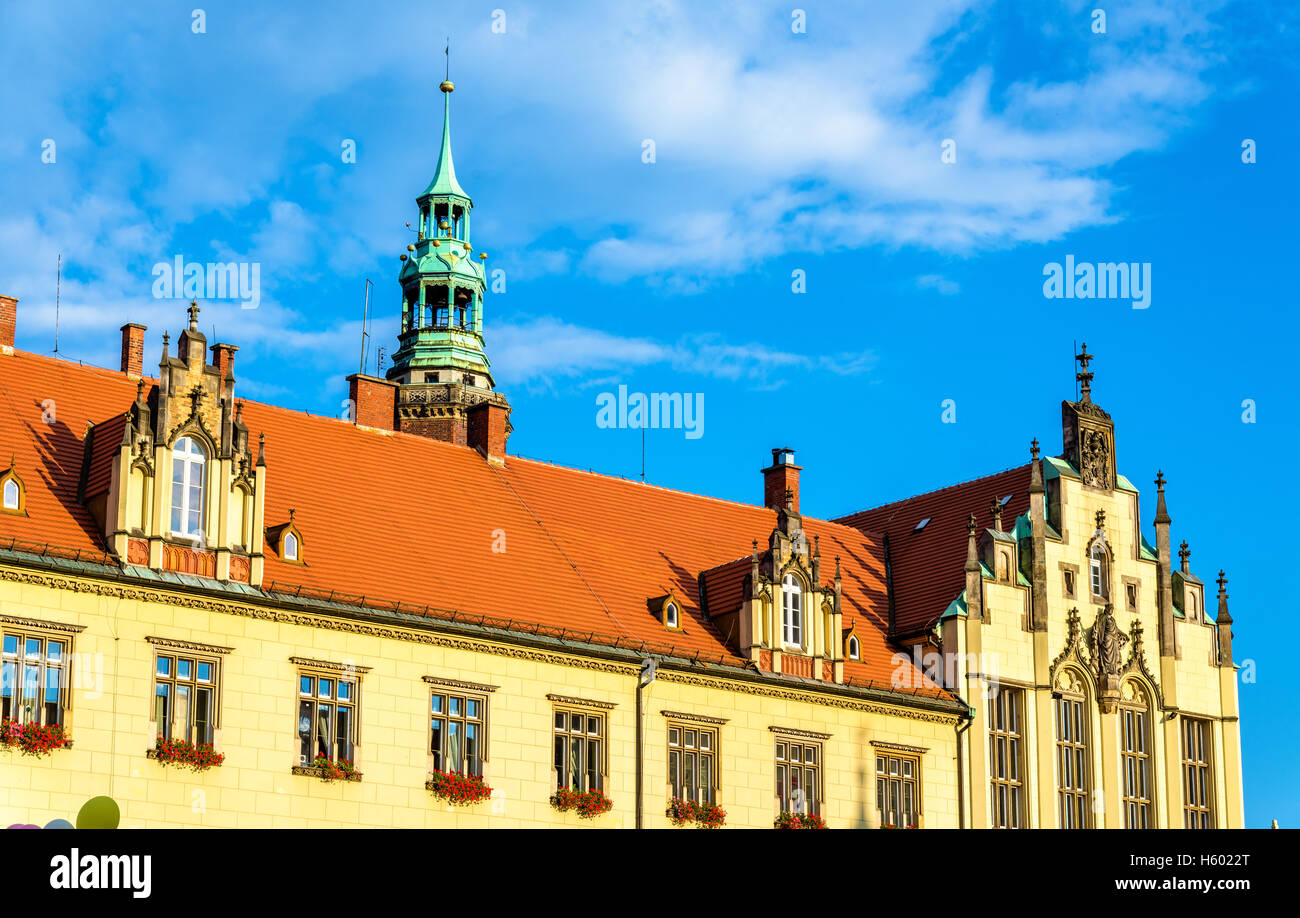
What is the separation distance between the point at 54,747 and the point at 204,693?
3.45m

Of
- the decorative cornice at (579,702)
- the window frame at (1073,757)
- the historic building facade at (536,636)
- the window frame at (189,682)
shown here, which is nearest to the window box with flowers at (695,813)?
the historic building facade at (536,636)

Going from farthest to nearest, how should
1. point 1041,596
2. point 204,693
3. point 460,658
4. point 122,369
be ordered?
1. point 1041,596
2. point 122,369
3. point 460,658
4. point 204,693

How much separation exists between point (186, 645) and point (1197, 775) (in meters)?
29.9

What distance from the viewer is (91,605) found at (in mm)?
36094

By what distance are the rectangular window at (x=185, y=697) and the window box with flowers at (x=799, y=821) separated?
48.4 feet

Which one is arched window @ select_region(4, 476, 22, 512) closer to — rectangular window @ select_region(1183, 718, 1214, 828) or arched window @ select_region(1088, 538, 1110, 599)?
arched window @ select_region(1088, 538, 1110, 599)

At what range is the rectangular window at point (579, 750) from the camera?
42438mm

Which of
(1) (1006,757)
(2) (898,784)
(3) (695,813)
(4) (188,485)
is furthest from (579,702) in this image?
(1) (1006,757)

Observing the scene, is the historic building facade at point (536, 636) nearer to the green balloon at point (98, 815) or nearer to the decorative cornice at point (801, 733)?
the decorative cornice at point (801, 733)

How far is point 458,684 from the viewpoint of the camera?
1613 inches

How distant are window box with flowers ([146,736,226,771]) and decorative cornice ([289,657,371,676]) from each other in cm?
263
